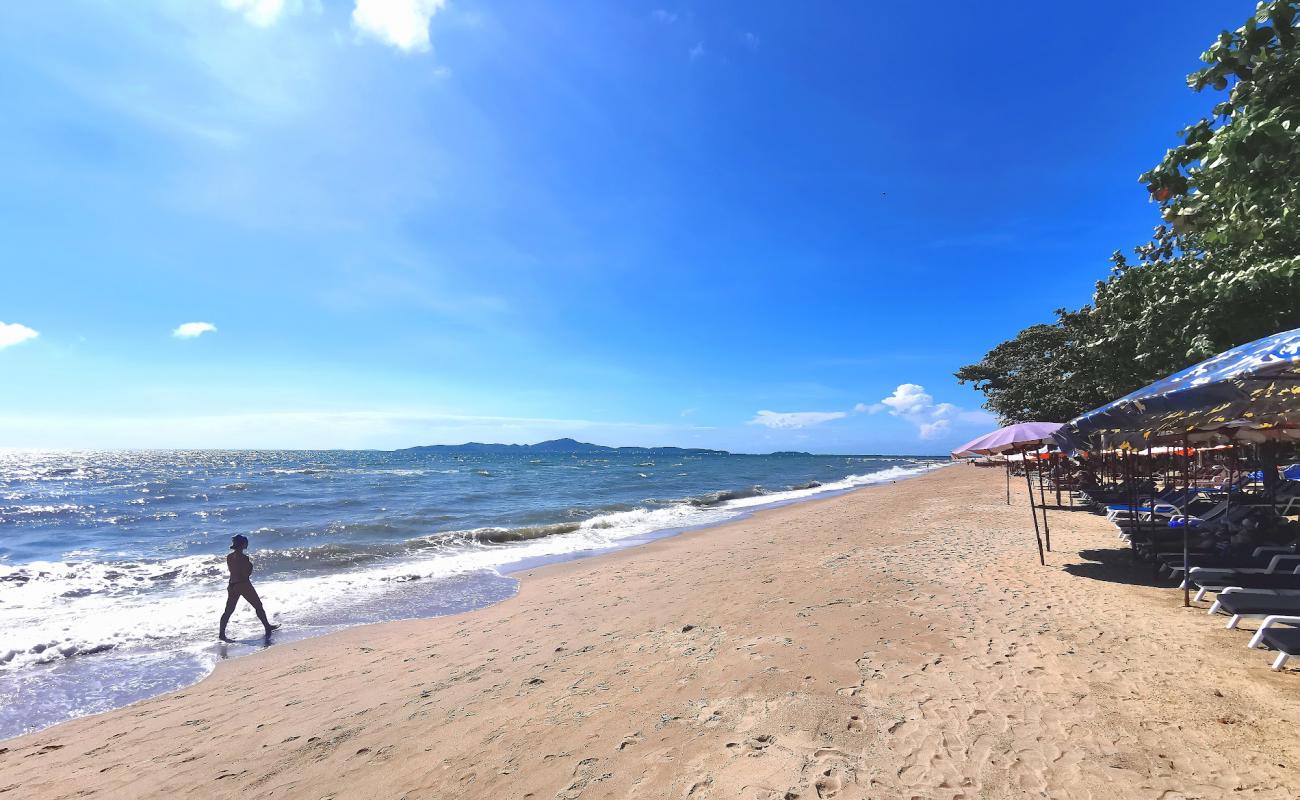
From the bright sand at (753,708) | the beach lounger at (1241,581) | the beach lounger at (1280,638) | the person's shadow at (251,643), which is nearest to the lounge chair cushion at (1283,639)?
the beach lounger at (1280,638)

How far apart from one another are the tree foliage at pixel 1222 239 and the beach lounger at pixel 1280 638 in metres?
3.31

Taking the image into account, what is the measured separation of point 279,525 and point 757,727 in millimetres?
22159

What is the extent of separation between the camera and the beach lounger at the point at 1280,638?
4426 millimetres

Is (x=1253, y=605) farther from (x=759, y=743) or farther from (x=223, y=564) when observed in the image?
(x=223, y=564)

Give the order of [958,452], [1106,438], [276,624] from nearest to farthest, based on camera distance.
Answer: [1106,438]
[276,624]
[958,452]

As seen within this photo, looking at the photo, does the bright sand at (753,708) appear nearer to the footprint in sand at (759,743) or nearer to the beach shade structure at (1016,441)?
the footprint in sand at (759,743)


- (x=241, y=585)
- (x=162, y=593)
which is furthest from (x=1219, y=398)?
(x=162, y=593)

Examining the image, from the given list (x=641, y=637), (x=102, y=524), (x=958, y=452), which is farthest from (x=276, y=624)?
(x=102, y=524)

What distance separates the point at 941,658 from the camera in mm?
5156

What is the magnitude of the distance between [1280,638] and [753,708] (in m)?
4.47

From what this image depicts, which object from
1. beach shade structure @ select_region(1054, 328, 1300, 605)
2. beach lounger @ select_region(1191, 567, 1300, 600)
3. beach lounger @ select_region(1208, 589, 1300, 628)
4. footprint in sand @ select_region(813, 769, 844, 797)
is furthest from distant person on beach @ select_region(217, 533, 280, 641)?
beach lounger @ select_region(1191, 567, 1300, 600)

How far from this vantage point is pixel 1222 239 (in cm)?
503

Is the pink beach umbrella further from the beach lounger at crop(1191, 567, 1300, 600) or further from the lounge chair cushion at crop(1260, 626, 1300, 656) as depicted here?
the lounge chair cushion at crop(1260, 626, 1300, 656)

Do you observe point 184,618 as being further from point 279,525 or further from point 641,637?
point 279,525
